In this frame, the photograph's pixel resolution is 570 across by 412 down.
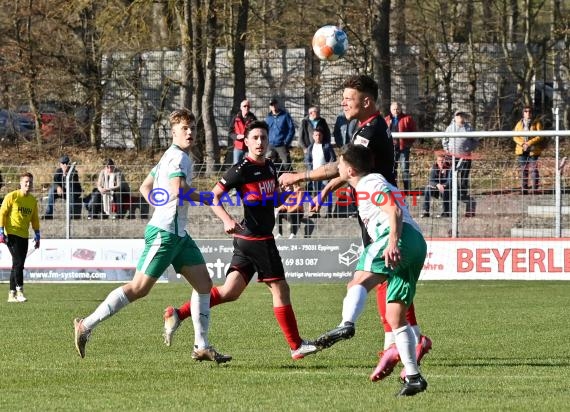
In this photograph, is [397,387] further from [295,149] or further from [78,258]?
[295,149]

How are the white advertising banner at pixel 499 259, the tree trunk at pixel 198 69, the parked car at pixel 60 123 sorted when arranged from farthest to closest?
1. the parked car at pixel 60 123
2. the tree trunk at pixel 198 69
3. the white advertising banner at pixel 499 259

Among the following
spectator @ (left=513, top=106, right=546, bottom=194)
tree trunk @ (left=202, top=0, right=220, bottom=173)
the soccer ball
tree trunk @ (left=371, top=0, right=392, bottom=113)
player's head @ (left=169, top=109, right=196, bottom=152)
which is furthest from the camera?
tree trunk @ (left=202, top=0, right=220, bottom=173)

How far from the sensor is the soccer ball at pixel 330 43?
52.2ft

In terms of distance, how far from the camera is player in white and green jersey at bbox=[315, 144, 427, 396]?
747 centimetres

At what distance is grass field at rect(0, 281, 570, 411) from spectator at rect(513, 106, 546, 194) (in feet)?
14.8

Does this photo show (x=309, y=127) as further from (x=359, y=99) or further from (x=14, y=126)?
(x=359, y=99)

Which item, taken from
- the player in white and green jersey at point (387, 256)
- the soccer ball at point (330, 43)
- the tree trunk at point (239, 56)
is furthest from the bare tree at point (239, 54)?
the player in white and green jersey at point (387, 256)

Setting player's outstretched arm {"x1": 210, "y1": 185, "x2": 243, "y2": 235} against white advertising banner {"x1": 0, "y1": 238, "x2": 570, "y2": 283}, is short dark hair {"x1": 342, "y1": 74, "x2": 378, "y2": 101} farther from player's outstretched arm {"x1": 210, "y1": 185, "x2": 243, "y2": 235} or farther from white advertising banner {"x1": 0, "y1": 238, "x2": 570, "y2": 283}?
white advertising banner {"x1": 0, "y1": 238, "x2": 570, "y2": 283}

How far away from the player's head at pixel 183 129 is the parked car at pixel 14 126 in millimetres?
24647

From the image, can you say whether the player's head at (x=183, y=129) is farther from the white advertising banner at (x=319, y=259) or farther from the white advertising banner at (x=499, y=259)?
the white advertising banner at (x=499, y=259)

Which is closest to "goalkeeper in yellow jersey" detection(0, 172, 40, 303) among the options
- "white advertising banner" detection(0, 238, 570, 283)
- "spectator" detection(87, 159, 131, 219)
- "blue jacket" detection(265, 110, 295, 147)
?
"white advertising banner" detection(0, 238, 570, 283)

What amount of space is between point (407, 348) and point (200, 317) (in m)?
2.58

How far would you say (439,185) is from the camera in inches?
806

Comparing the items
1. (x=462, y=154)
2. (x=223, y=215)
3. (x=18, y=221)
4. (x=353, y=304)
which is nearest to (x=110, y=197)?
(x=18, y=221)
